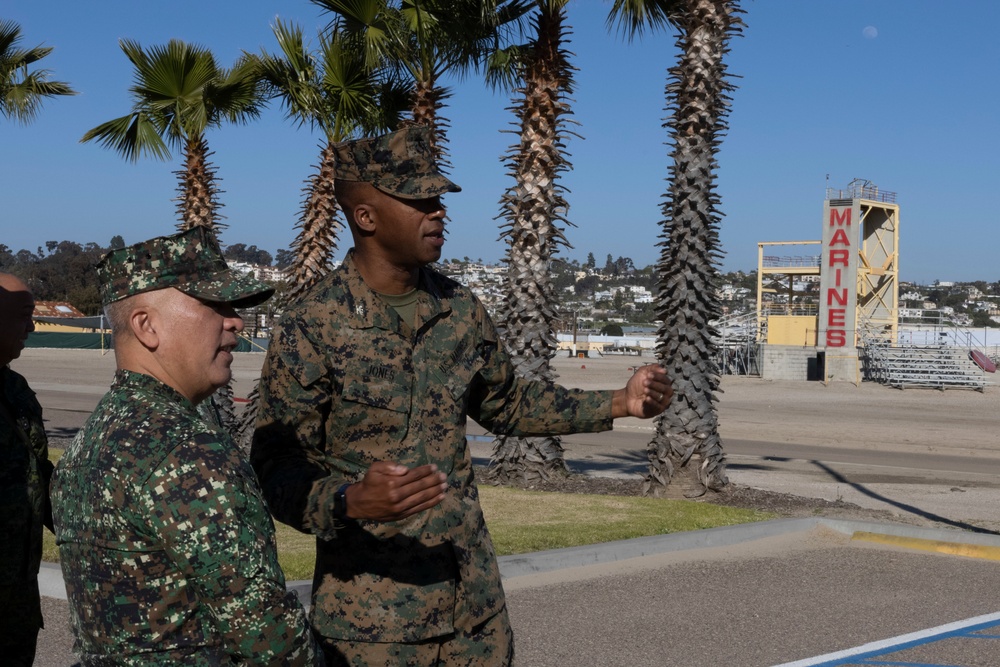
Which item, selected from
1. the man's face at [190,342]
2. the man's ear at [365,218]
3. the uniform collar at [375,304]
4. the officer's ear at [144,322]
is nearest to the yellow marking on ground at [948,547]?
the uniform collar at [375,304]

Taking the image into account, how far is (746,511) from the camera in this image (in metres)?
10.5

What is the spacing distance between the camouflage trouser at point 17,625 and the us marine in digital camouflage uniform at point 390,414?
1037mm

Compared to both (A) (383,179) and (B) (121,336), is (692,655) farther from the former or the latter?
(B) (121,336)

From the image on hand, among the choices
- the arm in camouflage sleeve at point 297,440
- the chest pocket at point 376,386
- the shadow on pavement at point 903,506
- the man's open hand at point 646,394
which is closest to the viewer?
the arm in camouflage sleeve at point 297,440

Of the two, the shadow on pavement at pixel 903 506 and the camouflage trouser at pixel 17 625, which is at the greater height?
the camouflage trouser at pixel 17 625

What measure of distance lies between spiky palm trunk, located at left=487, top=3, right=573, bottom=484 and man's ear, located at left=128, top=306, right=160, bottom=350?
1025cm

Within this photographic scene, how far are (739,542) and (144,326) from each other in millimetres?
7306

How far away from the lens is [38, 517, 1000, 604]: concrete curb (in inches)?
298

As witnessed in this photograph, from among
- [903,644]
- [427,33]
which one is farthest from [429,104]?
[903,644]

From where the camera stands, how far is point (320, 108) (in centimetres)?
1552

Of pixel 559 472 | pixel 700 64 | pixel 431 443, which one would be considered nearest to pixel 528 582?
pixel 431 443

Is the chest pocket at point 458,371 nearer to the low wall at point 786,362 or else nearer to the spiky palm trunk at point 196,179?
the spiky palm trunk at point 196,179

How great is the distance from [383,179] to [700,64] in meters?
9.08

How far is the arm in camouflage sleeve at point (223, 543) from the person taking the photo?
6.30ft
